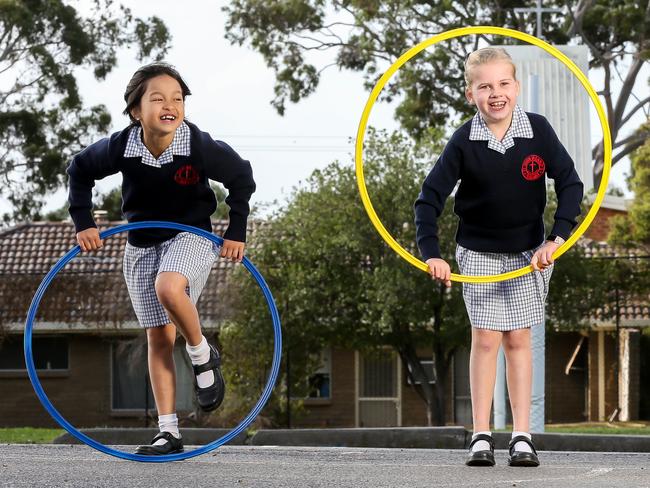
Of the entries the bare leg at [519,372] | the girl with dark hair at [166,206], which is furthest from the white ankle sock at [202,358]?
the bare leg at [519,372]

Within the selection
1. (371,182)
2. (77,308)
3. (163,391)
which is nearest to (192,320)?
(163,391)

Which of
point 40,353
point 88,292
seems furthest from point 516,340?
point 40,353

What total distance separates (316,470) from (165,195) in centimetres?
165

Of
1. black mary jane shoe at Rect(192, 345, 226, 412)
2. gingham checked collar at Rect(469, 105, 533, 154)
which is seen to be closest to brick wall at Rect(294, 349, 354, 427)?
black mary jane shoe at Rect(192, 345, 226, 412)

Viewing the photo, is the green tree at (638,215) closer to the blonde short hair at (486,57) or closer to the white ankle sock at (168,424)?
the blonde short hair at (486,57)

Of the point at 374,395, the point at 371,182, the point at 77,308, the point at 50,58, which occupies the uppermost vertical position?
the point at 50,58

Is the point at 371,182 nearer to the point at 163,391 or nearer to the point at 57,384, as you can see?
the point at 57,384

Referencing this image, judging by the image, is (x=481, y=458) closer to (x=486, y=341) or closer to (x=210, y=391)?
(x=486, y=341)

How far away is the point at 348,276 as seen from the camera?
20.2 metres

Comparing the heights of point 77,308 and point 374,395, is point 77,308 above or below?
above

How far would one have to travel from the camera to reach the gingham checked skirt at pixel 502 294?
703 centimetres

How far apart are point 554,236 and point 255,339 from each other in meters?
12.9

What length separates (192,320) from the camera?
7.05m

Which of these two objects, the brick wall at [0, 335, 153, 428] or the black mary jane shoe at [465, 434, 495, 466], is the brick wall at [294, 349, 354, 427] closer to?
the brick wall at [0, 335, 153, 428]
